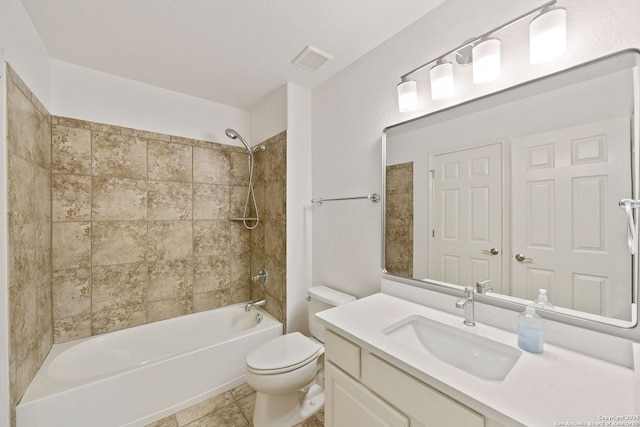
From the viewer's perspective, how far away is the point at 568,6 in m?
0.90

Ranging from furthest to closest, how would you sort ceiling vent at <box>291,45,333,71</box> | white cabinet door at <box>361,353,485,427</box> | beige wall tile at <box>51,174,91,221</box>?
beige wall tile at <box>51,174,91,221</box> < ceiling vent at <box>291,45,333,71</box> < white cabinet door at <box>361,353,485,427</box>

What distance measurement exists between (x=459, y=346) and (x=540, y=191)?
68cm

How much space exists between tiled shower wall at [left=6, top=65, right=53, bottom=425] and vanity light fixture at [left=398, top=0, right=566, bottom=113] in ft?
6.46

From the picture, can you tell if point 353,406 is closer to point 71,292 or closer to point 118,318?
point 118,318

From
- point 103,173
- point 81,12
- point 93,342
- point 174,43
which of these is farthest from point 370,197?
point 93,342

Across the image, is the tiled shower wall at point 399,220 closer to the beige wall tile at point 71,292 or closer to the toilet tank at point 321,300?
the toilet tank at point 321,300

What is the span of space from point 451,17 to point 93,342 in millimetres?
3054

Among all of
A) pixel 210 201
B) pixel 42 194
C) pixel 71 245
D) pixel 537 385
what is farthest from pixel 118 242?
pixel 537 385

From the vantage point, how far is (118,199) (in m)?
1.99

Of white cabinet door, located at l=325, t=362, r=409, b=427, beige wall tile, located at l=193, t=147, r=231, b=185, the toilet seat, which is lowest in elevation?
the toilet seat

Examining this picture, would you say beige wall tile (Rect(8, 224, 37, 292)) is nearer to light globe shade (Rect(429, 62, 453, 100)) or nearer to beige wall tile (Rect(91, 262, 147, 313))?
beige wall tile (Rect(91, 262, 147, 313))

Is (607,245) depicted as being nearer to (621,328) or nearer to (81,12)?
(621,328)

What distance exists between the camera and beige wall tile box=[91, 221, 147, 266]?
1.91 m

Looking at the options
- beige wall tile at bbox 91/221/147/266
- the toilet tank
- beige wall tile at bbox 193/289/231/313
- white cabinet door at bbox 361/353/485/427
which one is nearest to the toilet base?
the toilet tank
